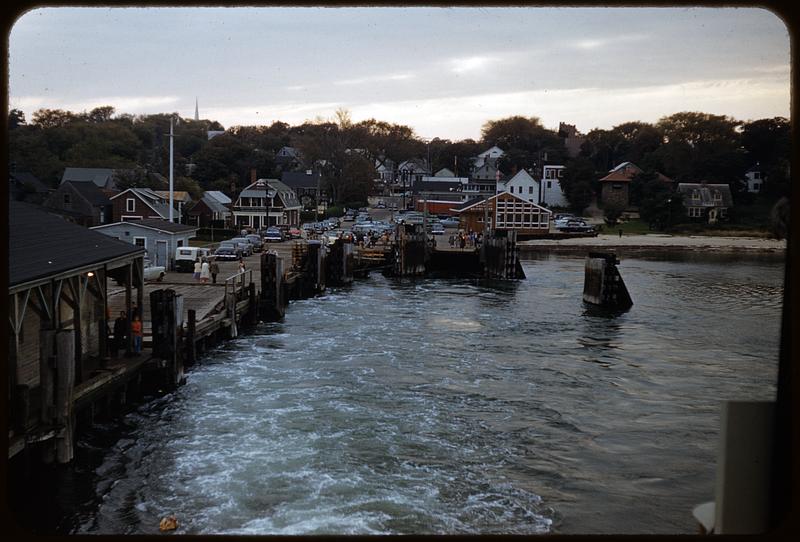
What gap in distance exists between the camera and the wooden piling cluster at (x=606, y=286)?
40094mm

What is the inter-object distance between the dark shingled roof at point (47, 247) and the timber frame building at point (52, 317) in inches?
0.8

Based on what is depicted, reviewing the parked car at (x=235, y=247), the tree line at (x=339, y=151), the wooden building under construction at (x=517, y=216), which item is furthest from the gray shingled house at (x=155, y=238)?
the wooden building under construction at (x=517, y=216)

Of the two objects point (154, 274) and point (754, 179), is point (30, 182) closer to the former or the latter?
point (154, 274)

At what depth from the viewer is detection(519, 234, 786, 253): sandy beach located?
74.7 meters

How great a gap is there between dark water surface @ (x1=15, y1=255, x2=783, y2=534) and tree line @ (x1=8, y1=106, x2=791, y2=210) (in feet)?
152

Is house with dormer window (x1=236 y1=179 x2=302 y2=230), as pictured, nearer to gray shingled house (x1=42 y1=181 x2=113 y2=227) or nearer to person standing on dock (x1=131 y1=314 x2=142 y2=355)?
gray shingled house (x1=42 y1=181 x2=113 y2=227)

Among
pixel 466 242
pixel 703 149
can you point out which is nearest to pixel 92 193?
pixel 466 242

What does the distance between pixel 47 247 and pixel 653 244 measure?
6691 centimetres

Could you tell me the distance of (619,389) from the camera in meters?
23.4

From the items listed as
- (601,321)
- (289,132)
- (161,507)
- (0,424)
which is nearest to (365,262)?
(601,321)

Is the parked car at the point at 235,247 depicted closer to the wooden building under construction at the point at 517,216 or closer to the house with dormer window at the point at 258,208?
the house with dormer window at the point at 258,208

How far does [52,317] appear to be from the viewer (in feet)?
50.2

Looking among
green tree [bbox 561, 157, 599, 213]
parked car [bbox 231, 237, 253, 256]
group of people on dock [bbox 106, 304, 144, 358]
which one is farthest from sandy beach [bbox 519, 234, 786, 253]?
group of people on dock [bbox 106, 304, 144, 358]

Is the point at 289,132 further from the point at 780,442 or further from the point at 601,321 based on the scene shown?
the point at 780,442
